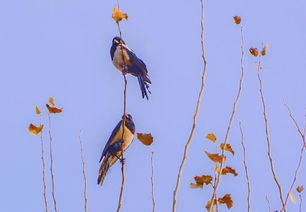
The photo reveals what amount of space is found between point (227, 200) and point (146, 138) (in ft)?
1.88

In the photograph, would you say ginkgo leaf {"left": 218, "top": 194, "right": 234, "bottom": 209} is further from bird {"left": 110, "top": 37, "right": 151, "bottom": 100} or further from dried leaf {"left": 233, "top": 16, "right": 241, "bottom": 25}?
bird {"left": 110, "top": 37, "right": 151, "bottom": 100}

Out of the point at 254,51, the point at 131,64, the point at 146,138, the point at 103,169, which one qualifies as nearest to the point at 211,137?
the point at 146,138

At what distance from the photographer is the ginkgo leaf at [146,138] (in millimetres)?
3941

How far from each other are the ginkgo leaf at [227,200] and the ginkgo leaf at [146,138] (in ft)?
1.67

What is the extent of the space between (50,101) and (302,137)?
1.44 m

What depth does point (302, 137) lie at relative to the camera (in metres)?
3.99

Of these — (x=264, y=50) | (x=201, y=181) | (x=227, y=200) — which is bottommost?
(x=227, y=200)

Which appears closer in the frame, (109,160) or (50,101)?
(50,101)

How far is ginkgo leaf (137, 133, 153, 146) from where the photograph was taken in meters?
3.94

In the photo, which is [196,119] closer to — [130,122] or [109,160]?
[109,160]

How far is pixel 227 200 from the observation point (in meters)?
4.04

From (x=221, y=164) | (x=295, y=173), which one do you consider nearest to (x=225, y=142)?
(x=221, y=164)

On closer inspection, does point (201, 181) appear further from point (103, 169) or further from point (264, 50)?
point (103, 169)

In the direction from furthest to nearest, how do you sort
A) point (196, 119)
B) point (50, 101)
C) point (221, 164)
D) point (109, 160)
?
point (109, 160) → point (50, 101) → point (221, 164) → point (196, 119)
